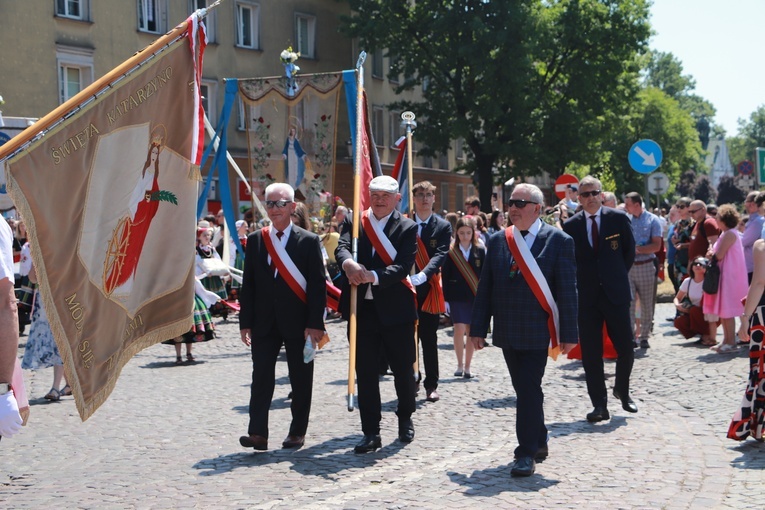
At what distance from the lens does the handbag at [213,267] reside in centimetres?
1549

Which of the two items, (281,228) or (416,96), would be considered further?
(416,96)

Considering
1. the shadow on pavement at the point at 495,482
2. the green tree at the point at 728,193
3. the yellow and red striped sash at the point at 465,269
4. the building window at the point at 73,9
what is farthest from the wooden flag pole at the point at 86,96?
the green tree at the point at 728,193

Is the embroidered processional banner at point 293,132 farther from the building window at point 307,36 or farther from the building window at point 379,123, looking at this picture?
the building window at point 379,123

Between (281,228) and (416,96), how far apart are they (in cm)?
4377

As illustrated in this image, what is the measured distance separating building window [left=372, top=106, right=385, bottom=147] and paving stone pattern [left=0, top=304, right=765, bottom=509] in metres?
36.2

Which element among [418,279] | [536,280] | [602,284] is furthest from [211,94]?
[536,280]

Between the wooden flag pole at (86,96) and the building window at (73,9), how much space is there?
27.1m

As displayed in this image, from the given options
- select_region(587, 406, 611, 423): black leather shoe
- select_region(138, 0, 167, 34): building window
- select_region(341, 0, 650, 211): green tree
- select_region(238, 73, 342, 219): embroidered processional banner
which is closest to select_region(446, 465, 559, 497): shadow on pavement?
select_region(587, 406, 611, 423): black leather shoe

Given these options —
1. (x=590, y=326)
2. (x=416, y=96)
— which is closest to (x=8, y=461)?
(x=590, y=326)

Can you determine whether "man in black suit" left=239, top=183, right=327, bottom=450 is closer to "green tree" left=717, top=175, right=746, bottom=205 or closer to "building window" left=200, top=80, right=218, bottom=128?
"building window" left=200, top=80, right=218, bottom=128

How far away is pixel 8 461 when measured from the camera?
812cm

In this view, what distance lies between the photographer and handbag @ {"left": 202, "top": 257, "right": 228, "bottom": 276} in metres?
15.5

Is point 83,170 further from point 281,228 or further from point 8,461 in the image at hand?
point 8,461

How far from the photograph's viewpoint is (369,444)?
316 inches
